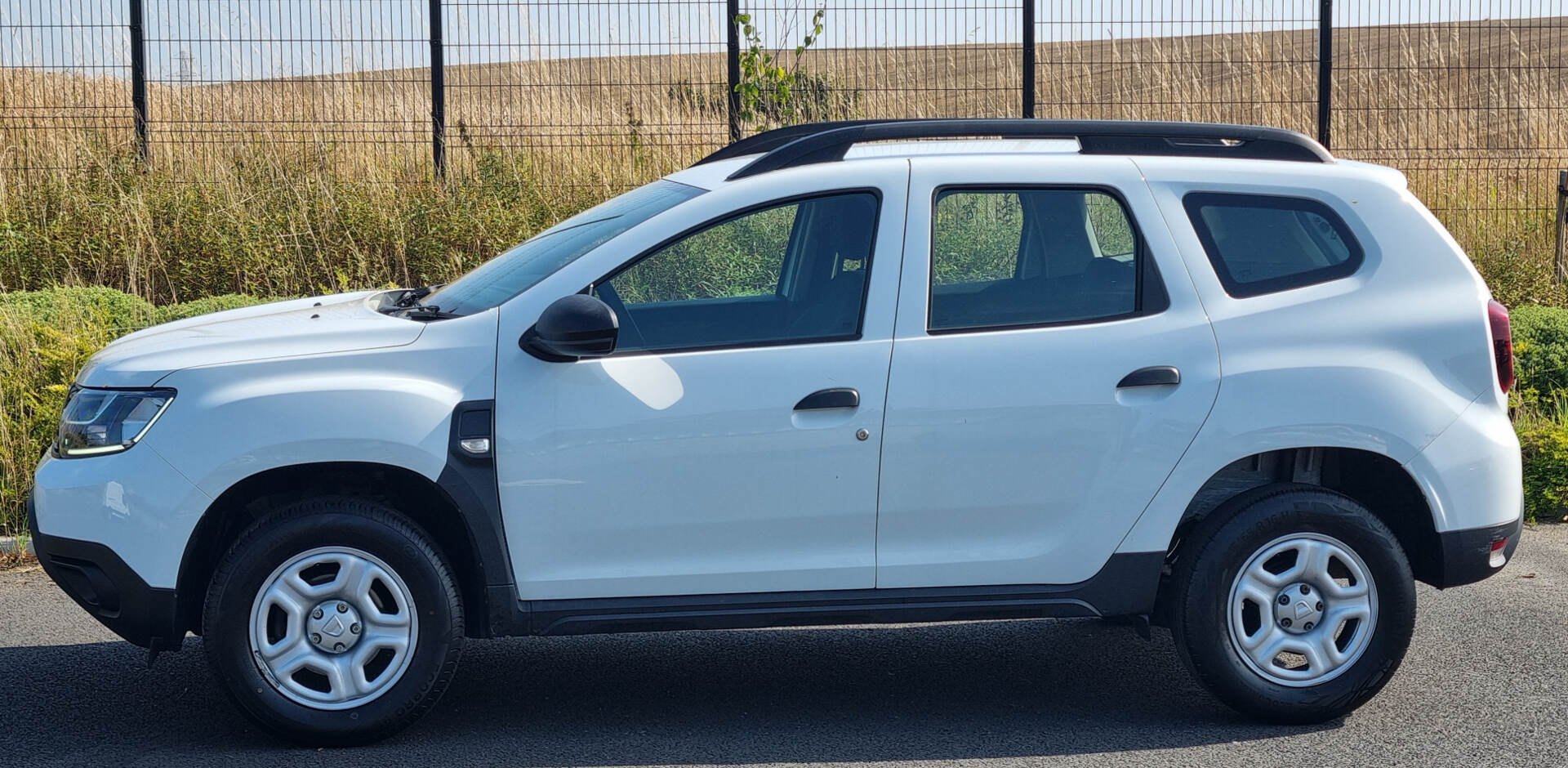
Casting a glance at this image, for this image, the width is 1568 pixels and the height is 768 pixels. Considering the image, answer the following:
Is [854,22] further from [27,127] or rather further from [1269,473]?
[1269,473]

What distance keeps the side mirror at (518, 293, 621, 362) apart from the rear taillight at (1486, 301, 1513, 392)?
265 centimetres

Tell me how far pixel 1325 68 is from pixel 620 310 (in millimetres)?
9431

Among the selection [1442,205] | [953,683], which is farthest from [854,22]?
[953,683]

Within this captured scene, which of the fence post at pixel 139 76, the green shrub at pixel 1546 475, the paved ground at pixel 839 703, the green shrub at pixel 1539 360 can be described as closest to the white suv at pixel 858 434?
the paved ground at pixel 839 703

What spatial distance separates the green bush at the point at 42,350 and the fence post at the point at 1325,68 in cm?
844

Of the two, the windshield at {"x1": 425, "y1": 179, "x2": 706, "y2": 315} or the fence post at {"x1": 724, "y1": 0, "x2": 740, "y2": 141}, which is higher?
the fence post at {"x1": 724, "y1": 0, "x2": 740, "y2": 141}

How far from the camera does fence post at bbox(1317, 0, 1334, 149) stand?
12.0 meters

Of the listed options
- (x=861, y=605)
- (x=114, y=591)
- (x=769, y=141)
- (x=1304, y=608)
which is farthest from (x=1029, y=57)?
(x=114, y=591)

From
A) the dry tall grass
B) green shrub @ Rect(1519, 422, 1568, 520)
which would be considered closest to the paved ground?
green shrub @ Rect(1519, 422, 1568, 520)

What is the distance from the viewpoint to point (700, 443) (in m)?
4.16

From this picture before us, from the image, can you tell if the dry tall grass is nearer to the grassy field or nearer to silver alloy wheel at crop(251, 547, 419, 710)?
the grassy field

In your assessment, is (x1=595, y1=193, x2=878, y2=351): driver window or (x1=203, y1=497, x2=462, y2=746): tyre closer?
(x1=203, y1=497, x2=462, y2=746): tyre

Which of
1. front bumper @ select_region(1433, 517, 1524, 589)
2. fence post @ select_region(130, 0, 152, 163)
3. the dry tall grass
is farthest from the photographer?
fence post @ select_region(130, 0, 152, 163)

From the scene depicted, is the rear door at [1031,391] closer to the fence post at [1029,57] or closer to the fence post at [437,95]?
the fence post at [1029,57]
